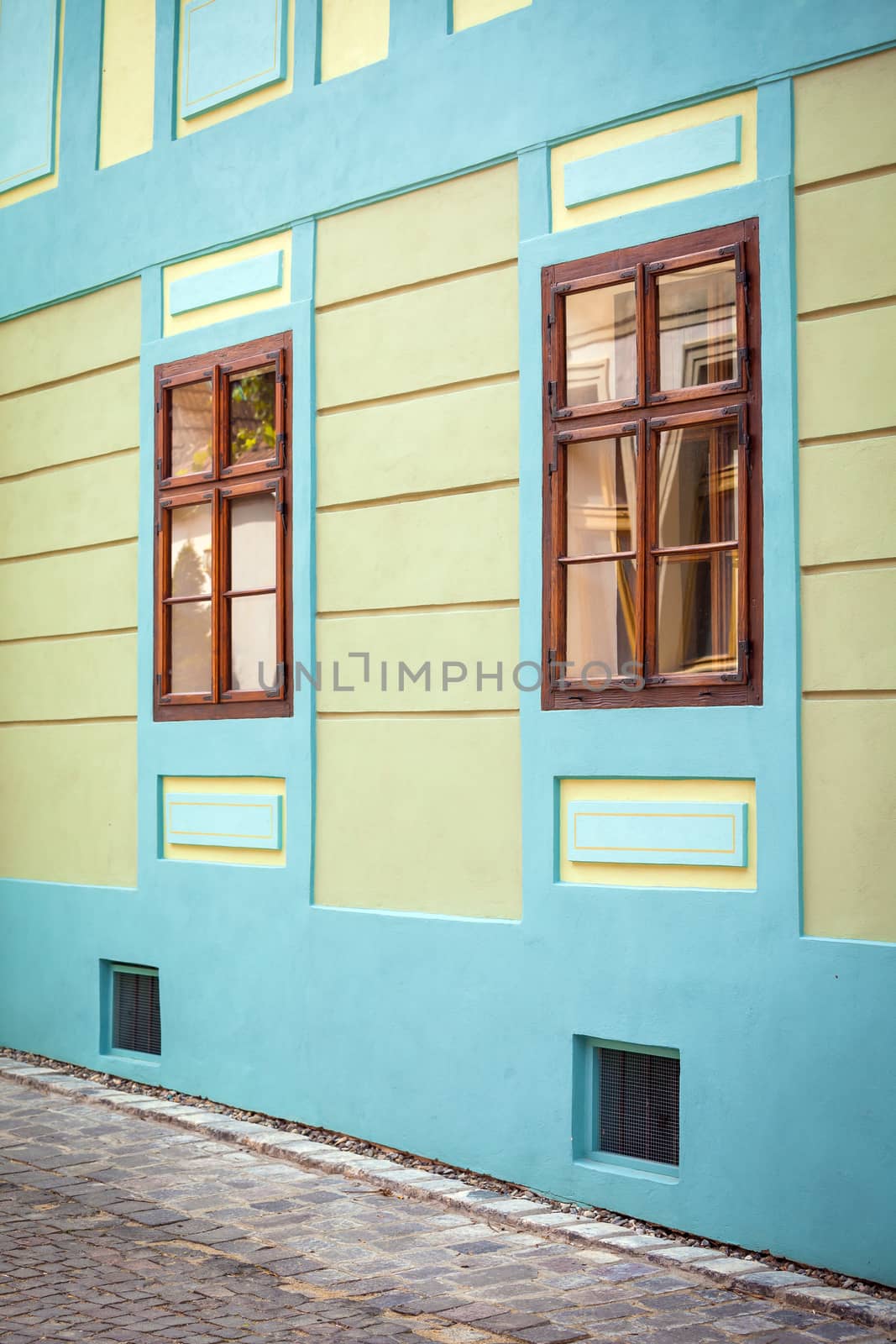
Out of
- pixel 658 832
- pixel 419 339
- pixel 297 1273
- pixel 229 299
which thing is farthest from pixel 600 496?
pixel 297 1273

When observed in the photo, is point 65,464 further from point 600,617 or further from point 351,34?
point 600,617

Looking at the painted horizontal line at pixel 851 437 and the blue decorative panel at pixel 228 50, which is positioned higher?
the blue decorative panel at pixel 228 50

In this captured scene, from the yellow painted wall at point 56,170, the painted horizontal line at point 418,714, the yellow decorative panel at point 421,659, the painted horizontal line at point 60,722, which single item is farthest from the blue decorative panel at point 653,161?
the yellow painted wall at point 56,170

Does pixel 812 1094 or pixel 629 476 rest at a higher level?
pixel 629 476

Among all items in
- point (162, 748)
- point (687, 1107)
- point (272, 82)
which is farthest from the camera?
point (162, 748)

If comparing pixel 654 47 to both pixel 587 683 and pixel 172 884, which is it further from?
pixel 172 884

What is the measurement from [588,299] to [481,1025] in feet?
9.80

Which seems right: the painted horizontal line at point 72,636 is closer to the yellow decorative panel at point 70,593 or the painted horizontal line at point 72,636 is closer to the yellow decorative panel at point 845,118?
the yellow decorative panel at point 70,593

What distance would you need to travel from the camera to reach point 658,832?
590cm

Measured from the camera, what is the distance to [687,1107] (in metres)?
5.73

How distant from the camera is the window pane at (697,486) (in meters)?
5.81

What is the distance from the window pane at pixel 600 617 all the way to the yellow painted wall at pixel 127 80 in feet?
13.0

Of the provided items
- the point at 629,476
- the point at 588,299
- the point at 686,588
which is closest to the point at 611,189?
the point at 588,299

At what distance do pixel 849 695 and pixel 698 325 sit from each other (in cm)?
157
